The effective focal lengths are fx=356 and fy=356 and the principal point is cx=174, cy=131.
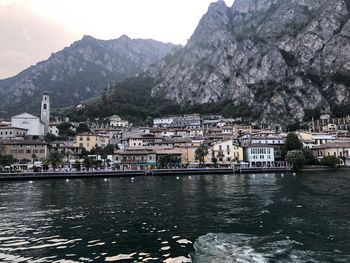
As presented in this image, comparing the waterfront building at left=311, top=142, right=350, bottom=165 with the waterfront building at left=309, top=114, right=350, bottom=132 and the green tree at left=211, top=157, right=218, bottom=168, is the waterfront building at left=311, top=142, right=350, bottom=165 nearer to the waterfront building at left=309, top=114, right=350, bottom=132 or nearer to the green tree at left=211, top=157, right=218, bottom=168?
the green tree at left=211, top=157, right=218, bottom=168

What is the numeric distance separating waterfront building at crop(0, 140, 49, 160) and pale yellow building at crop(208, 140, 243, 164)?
46650mm

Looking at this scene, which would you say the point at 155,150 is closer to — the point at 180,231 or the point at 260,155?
the point at 260,155

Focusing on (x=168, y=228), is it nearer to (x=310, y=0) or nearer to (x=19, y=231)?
(x=19, y=231)

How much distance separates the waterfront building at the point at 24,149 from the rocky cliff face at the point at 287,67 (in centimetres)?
9470

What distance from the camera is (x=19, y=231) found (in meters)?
21.1

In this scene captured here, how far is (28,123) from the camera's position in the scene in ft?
389

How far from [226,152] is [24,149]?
181ft

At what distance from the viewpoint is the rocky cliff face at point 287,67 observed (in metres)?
155

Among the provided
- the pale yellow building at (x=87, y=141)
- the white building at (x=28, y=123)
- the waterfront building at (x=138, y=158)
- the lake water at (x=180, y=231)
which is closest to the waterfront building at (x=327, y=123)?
the waterfront building at (x=138, y=158)

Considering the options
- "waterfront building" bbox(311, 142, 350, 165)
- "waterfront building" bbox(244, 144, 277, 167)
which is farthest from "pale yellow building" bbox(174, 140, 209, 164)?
"waterfront building" bbox(311, 142, 350, 165)

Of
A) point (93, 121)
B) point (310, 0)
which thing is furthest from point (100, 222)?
point (310, 0)

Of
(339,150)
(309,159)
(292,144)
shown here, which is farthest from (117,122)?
(339,150)

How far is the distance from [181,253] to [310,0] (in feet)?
686

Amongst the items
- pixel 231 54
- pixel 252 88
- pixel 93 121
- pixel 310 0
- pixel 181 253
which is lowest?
pixel 181 253
